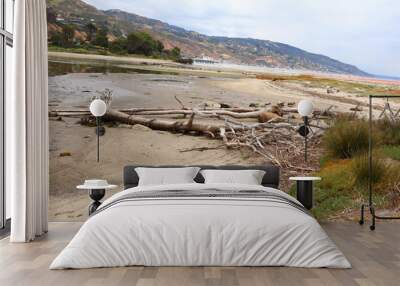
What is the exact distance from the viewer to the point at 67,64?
26.5ft

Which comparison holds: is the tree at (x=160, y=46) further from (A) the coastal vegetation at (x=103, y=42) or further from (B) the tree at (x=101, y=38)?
(B) the tree at (x=101, y=38)

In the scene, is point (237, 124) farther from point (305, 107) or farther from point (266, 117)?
point (305, 107)

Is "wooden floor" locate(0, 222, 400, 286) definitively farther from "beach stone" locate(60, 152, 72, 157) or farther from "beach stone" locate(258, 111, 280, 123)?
"beach stone" locate(258, 111, 280, 123)

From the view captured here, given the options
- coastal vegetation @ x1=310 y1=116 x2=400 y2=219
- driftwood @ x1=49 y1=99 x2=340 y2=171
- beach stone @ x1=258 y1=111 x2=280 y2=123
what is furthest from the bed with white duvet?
beach stone @ x1=258 y1=111 x2=280 y2=123

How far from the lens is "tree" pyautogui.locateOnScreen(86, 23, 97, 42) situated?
827cm

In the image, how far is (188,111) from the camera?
318 inches

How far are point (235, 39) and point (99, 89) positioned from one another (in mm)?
2146

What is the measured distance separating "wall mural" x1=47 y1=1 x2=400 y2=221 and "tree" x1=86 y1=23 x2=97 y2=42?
0.6 inches

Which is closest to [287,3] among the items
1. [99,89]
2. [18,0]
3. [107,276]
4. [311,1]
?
[311,1]

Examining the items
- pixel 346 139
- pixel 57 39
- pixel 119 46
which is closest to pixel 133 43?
pixel 119 46

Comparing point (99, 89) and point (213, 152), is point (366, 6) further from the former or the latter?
point (99, 89)

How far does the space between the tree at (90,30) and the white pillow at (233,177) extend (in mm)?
2669

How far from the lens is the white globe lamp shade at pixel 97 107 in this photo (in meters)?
7.59

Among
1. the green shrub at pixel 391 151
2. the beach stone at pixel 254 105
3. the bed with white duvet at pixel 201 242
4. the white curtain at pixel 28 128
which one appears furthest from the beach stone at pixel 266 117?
the bed with white duvet at pixel 201 242
